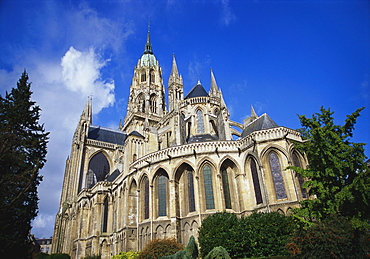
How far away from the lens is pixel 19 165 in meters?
14.3

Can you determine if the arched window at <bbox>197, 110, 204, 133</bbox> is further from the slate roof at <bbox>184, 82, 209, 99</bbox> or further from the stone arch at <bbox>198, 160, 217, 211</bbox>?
the stone arch at <bbox>198, 160, 217, 211</bbox>

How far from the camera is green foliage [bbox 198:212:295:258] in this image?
14508 millimetres

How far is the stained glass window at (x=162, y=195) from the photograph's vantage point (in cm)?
2267

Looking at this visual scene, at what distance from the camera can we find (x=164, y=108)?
5050 cm

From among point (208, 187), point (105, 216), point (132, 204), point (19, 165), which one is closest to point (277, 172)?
point (208, 187)

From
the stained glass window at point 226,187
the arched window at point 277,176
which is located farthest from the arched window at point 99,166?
the arched window at point 277,176

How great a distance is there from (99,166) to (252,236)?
35.5m

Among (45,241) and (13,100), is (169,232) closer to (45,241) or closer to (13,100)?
(13,100)

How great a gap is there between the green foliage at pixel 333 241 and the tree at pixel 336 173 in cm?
118

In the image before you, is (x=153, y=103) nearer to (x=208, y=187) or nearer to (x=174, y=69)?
(x=174, y=69)

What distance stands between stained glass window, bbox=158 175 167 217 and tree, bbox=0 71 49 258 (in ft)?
32.2

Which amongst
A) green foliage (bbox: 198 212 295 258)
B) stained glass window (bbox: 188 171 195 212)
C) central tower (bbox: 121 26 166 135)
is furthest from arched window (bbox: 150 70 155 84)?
green foliage (bbox: 198 212 295 258)

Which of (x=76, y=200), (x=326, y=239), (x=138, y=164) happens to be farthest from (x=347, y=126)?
(x=76, y=200)

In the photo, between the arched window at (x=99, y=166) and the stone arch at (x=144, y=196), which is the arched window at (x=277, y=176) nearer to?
the stone arch at (x=144, y=196)
